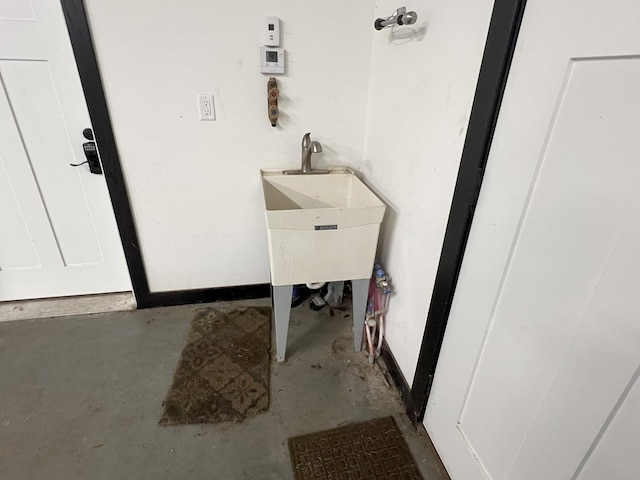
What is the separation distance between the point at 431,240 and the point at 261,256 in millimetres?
1097

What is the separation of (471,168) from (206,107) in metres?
1.21

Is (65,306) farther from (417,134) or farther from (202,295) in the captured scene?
(417,134)

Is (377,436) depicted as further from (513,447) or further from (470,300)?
(470,300)

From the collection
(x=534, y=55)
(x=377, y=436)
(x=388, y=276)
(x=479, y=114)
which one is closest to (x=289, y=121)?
(x=388, y=276)

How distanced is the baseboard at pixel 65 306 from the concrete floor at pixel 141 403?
0.05 m

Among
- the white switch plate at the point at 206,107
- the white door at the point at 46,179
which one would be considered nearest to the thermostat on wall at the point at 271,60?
the white switch plate at the point at 206,107

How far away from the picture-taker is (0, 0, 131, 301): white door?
142 centimetres

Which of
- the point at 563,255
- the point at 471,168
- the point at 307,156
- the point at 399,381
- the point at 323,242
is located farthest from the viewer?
the point at 307,156

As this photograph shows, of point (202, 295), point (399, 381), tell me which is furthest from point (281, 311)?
point (202, 295)

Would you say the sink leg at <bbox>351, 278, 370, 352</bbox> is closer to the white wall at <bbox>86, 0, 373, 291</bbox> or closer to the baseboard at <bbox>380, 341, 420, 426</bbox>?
the baseboard at <bbox>380, 341, 420, 426</bbox>

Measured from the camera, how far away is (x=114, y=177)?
1.59 meters

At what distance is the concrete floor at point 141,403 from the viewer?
3.88 feet

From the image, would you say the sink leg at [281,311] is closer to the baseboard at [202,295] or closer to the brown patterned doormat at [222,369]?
the brown patterned doormat at [222,369]

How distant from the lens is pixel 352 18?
1.50 metres
